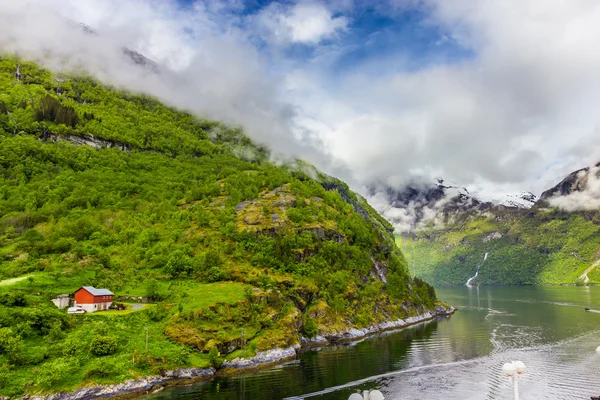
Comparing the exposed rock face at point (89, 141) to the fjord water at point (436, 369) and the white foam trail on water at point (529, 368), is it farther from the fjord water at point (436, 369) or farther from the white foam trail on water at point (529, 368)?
the white foam trail on water at point (529, 368)

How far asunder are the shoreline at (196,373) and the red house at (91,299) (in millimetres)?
27010

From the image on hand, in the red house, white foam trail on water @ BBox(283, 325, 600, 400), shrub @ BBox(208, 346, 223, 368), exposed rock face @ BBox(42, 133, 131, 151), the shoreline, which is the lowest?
white foam trail on water @ BBox(283, 325, 600, 400)

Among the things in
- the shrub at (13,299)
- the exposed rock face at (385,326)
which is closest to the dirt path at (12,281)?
the shrub at (13,299)

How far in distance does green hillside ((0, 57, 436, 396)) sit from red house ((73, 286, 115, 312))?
483 cm

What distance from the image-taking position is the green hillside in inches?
2643

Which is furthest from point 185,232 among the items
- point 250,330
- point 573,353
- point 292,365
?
point 573,353

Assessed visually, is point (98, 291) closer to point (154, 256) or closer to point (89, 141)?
point (154, 256)

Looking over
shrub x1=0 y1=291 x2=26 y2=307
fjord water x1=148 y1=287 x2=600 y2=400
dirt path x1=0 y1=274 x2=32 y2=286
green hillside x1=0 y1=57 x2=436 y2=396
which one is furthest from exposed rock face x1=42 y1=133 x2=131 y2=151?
fjord water x1=148 y1=287 x2=600 y2=400

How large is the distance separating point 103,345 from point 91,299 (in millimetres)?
20791

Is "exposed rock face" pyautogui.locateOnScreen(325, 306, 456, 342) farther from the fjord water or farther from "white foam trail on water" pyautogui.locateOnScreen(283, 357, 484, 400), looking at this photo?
"white foam trail on water" pyautogui.locateOnScreen(283, 357, 484, 400)

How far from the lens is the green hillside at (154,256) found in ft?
220

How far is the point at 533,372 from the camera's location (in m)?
70.4

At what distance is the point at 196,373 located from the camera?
68.4 metres

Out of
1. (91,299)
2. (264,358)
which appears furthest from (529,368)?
(91,299)
